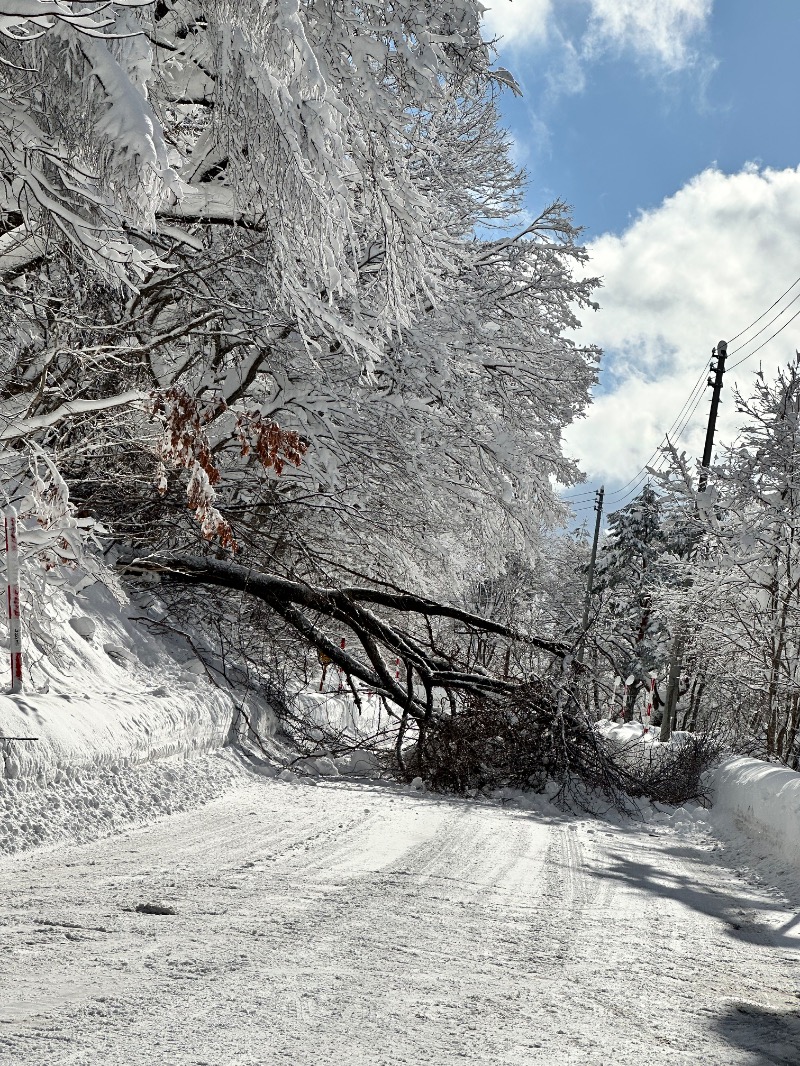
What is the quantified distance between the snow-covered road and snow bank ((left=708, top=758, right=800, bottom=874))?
903 millimetres

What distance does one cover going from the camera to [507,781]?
10.2m

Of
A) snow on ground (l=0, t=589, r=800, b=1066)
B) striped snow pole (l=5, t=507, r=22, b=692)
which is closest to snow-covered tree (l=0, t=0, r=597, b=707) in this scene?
striped snow pole (l=5, t=507, r=22, b=692)

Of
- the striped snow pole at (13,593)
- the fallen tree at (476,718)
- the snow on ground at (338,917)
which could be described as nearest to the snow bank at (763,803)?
the snow on ground at (338,917)

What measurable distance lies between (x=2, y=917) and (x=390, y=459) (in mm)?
10273

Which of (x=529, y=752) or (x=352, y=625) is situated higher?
(x=352, y=625)

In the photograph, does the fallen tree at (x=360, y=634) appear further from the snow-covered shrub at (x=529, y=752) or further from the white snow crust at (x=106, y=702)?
the white snow crust at (x=106, y=702)

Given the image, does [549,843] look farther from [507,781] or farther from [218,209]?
[218,209]

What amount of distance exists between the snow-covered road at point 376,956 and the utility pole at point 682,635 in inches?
475

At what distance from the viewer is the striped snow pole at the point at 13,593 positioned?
6.84 metres

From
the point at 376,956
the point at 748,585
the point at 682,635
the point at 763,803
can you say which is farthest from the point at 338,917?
the point at 682,635

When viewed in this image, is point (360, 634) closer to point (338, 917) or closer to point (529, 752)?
point (529, 752)

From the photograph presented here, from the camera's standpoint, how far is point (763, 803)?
8.46 metres

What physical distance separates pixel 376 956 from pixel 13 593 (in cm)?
441

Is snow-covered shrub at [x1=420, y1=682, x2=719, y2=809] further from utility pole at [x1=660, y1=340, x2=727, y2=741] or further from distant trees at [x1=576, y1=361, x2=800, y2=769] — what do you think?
utility pole at [x1=660, y1=340, x2=727, y2=741]
